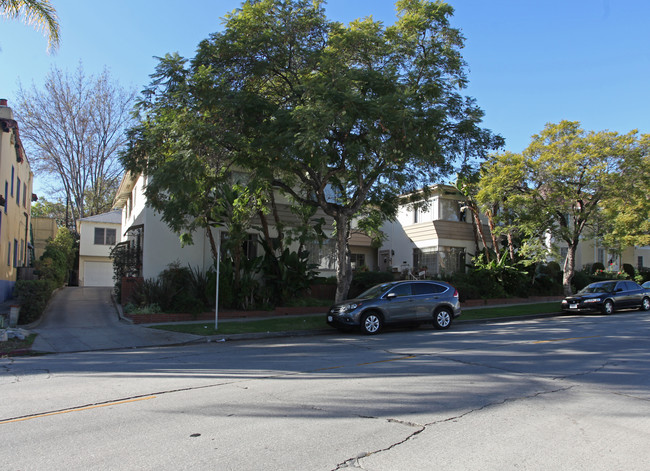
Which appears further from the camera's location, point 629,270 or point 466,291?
point 629,270

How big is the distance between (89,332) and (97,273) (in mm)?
21501

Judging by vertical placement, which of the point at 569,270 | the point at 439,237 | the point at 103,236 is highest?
the point at 103,236

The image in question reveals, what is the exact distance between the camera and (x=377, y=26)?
14.5 metres

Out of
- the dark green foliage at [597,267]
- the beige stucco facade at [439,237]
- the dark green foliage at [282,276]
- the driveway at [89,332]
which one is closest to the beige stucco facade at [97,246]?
the driveway at [89,332]

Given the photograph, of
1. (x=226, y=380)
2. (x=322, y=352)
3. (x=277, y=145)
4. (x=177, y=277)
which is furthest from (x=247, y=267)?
(x=226, y=380)

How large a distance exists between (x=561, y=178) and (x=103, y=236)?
28.2 metres

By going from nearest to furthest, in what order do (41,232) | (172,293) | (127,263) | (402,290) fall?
(402,290), (172,293), (127,263), (41,232)

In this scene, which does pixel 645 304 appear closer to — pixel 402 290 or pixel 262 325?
pixel 402 290

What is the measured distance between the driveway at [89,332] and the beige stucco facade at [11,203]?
8.69 feet

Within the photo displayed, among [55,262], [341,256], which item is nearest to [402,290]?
[341,256]

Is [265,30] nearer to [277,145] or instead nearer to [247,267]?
[277,145]

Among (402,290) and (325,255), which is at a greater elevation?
(325,255)

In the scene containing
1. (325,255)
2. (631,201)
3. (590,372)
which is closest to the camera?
(590,372)

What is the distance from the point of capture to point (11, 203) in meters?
20.7
